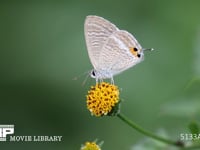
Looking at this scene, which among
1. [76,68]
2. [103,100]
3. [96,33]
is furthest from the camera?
[76,68]

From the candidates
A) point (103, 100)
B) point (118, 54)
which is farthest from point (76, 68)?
point (103, 100)

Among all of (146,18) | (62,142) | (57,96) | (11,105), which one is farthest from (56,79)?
(146,18)

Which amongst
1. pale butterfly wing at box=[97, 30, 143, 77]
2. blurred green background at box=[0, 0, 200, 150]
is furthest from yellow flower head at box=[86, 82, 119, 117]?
blurred green background at box=[0, 0, 200, 150]

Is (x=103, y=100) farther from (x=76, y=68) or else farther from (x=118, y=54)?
(x=76, y=68)

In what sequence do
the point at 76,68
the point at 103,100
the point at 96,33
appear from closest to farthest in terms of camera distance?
the point at 103,100, the point at 96,33, the point at 76,68

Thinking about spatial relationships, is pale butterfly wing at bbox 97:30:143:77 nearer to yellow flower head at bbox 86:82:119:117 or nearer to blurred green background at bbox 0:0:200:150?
yellow flower head at bbox 86:82:119:117

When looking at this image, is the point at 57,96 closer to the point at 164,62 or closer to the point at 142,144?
the point at 164,62
